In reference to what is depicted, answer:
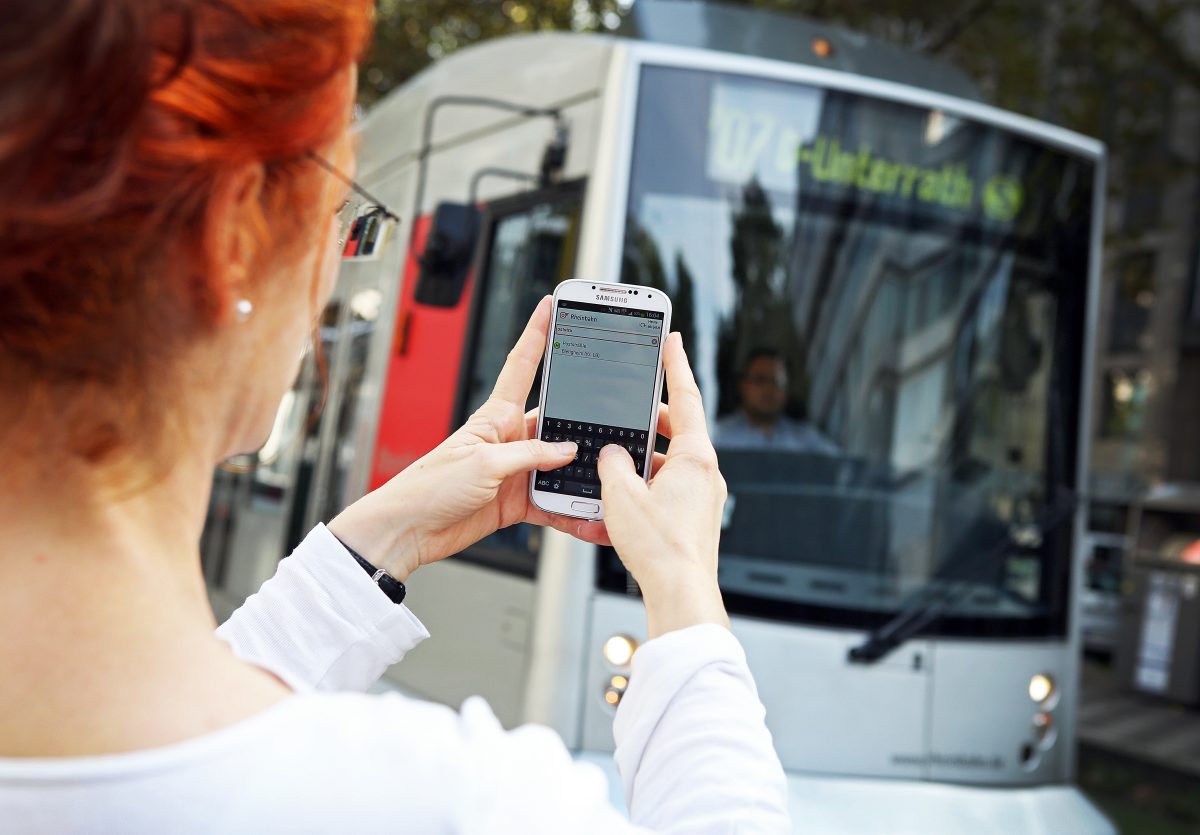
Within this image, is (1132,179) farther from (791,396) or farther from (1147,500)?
(791,396)

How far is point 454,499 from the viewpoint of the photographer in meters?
1.47

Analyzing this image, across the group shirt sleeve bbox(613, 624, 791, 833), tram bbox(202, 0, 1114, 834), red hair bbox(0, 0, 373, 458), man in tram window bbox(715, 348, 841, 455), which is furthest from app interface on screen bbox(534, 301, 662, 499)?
man in tram window bbox(715, 348, 841, 455)

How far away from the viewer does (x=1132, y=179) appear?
11570 millimetres

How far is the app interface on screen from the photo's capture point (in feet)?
Result: 5.41

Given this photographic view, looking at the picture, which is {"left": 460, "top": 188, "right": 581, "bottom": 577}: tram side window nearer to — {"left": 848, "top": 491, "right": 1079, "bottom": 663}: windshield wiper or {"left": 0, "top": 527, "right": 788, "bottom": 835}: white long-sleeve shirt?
{"left": 848, "top": 491, "right": 1079, "bottom": 663}: windshield wiper

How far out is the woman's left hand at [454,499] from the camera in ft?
4.81

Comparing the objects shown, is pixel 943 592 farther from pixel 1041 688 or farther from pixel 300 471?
pixel 300 471

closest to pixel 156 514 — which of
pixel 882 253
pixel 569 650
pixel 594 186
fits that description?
pixel 569 650

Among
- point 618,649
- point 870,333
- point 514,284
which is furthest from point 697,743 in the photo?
point 514,284

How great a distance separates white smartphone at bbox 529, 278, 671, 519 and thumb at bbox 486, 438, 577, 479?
0.15 ft

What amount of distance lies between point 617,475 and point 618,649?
2.76 meters

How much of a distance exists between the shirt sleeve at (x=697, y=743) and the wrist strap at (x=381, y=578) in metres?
0.39

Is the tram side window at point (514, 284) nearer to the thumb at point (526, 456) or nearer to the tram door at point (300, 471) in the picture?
the tram door at point (300, 471)

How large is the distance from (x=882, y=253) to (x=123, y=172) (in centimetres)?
401
